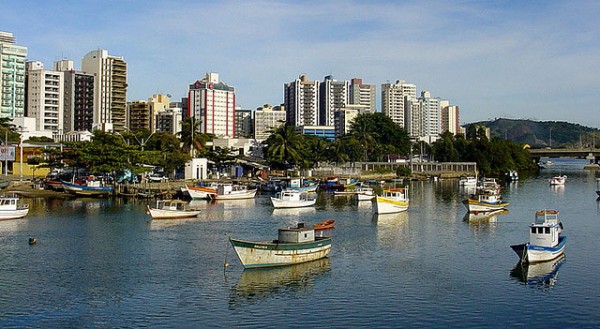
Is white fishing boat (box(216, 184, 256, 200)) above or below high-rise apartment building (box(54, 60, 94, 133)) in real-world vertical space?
below

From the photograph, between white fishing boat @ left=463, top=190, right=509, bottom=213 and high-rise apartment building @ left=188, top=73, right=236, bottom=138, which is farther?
high-rise apartment building @ left=188, top=73, right=236, bottom=138

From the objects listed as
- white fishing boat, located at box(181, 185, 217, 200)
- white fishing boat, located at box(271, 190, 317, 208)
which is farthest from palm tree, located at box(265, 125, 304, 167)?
white fishing boat, located at box(271, 190, 317, 208)

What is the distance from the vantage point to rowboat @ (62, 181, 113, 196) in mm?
71250

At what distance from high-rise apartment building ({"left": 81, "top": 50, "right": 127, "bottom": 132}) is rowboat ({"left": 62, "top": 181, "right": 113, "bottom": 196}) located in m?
79.7

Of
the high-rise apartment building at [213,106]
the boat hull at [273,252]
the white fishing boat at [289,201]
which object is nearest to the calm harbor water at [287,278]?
the boat hull at [273,252]

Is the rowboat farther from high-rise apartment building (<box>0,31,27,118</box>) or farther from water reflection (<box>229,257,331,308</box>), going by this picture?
high-rise apartment building (<box>0,31,27,118</box>)

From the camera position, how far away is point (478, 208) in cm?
5844

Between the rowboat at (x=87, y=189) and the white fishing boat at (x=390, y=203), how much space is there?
31.7 meters

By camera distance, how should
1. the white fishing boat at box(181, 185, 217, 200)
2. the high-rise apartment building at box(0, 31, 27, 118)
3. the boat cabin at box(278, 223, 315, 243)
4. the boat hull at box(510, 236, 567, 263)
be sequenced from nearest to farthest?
the boat hull at box(510, 236, 567, 263) < the boat cabin at box(278, 223, 315, 243) < the white fishing boat at box(181, 185, 217, 200) < the high-rise apartment building at box(0, 31, 27, 118)

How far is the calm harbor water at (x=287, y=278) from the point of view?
25125 mm

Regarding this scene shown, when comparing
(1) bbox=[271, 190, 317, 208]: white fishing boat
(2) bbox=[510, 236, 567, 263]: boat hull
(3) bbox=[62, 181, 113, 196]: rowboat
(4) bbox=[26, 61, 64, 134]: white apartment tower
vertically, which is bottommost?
(2) bbox=[510, 236, 567, 263]: boat hull

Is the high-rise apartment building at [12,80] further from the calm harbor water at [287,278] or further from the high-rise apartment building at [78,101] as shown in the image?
the calm harbor water at [287,278]

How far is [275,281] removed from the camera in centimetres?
3086

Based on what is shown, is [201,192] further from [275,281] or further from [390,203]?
[275,281]
